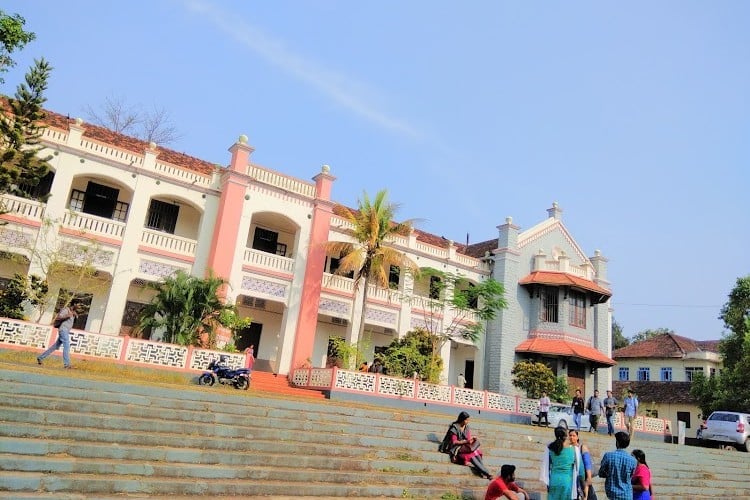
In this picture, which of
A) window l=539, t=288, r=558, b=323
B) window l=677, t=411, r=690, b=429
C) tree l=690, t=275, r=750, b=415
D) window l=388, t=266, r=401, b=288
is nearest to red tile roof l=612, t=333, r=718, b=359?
window l=677, t=411, r=690, b=429

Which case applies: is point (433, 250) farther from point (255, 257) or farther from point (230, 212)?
point (230, 212)

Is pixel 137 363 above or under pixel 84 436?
above

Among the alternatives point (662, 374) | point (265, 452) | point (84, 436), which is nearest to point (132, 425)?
point (84, 436)

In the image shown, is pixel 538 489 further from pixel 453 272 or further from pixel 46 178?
pixel 46 178

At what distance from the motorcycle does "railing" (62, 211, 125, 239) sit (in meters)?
5.91

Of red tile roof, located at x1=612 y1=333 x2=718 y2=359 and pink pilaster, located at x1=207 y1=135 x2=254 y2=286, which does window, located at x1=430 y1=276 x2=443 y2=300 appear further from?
red tile roof, located at x1=612 y1=333 x2=718 y2=359

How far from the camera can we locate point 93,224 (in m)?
17.4

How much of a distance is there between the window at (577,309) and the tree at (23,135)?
2168 centimetres

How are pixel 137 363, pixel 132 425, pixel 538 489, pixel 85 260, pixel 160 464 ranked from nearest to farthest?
1. pixel 160 464
2. pixel 132 425
3. pixel 538 489
4. pixel 137 363
5. pixel 85 260

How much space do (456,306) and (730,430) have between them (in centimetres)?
1050

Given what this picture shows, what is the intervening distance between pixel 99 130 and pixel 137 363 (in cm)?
970

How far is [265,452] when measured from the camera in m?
8.62

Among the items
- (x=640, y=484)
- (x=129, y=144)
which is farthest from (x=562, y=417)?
(x=129, y=144)

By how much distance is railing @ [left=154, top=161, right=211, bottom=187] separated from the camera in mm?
18922
